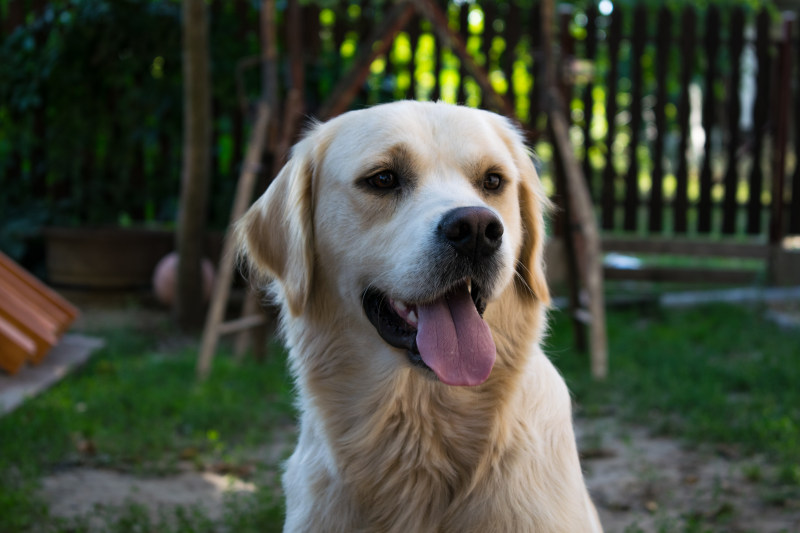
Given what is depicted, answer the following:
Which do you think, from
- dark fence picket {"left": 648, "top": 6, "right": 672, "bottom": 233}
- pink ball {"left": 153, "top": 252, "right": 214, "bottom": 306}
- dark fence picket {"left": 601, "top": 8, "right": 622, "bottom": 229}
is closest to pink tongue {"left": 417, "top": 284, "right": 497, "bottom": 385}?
pink ball {"left": 153, "top": 252, "right": 214, "bottom": 306}

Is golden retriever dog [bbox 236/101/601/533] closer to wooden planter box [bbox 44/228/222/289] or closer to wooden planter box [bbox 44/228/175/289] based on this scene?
wooden planter box [bbox 44/228/222/289]

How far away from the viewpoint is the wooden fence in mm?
8555

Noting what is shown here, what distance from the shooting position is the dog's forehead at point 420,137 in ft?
8.72

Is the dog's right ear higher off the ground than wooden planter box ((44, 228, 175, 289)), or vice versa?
the dog's right ear

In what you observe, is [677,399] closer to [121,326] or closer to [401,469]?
[401,469]

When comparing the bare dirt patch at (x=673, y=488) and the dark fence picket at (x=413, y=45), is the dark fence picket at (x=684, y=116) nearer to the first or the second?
the dark fence picket at (x=413, y=45)

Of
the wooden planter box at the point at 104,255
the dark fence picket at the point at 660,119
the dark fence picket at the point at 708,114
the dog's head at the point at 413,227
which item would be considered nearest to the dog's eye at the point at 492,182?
the dog's head at the point at 413,227

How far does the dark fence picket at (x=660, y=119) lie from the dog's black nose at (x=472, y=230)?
7.36 meters

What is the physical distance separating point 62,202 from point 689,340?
19.6 feet

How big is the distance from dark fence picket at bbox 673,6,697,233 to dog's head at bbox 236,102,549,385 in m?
6.69

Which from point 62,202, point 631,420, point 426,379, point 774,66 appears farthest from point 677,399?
point 62,202

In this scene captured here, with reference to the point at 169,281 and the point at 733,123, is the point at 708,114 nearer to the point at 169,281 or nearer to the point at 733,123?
the point at 733,123

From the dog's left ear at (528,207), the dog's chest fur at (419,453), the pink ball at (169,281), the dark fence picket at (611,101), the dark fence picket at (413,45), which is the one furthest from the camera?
the dark fence picket at (611,101)

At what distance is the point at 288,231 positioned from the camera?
285 centimetres
